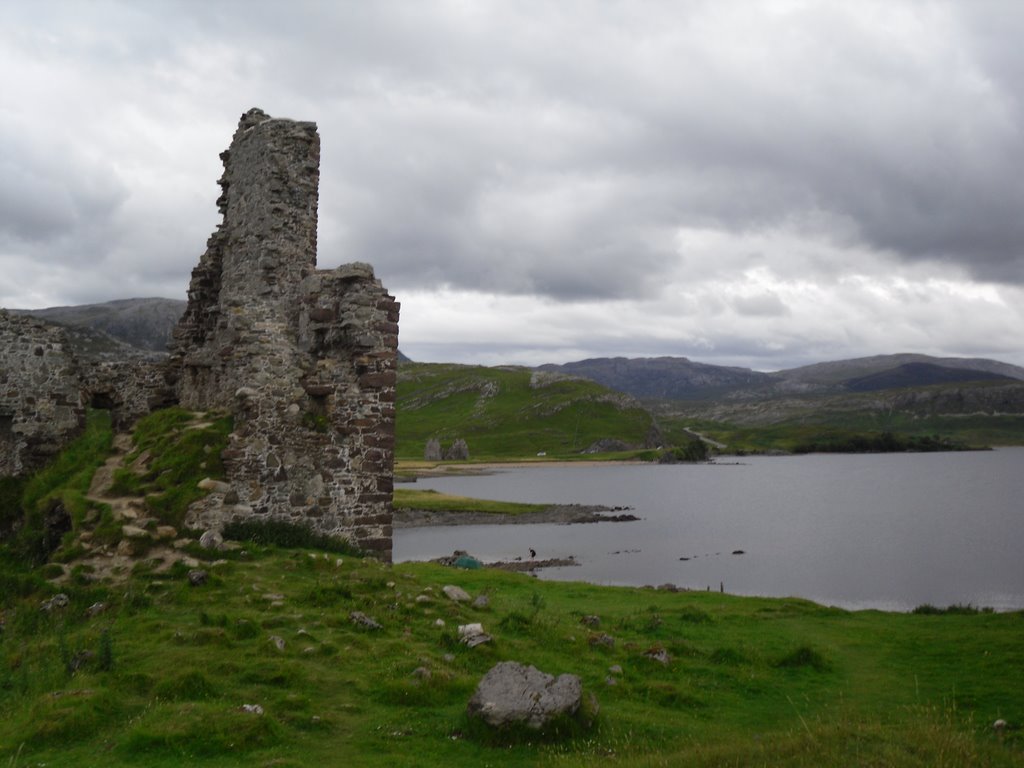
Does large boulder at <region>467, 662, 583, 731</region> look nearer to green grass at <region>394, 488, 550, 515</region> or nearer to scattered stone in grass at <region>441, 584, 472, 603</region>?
scattered stone in grass at <region>441, 584, 472, 603</region>

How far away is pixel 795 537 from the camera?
62.7 m

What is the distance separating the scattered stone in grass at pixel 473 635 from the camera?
47.3ft

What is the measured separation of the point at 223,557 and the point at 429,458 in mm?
164517

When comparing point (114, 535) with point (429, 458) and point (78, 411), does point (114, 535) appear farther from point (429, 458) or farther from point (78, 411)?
point (429, 458)

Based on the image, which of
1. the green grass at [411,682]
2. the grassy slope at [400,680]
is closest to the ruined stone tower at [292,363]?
the grassy slope at [400,680]

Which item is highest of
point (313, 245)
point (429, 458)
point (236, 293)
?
point (313, 245)

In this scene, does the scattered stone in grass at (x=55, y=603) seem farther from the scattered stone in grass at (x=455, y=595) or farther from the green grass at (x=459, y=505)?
the green grass at (x=459, y=505)

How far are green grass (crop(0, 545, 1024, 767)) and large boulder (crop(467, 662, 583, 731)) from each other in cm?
26

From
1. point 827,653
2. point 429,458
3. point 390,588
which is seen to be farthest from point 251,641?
point 429,458

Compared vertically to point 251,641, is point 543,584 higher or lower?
lower

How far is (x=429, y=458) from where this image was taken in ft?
596

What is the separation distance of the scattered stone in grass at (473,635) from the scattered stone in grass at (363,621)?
59.2 inches

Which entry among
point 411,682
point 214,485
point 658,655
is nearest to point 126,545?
point 214,485

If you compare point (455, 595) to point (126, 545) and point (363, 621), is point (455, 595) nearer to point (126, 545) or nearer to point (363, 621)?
point (363, 621)
